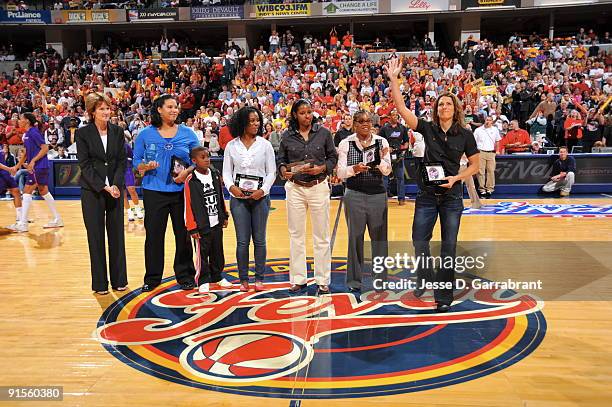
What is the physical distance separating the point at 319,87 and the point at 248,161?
12.9m

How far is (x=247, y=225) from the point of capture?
491 cm

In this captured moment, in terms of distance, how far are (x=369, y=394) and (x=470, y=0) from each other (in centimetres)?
2318

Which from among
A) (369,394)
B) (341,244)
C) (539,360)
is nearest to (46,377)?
(369,394)

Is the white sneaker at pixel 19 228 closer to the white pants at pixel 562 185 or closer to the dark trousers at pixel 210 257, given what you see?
the dark trousers at pixel 210 257

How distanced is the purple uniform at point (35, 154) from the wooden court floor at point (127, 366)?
1292mm

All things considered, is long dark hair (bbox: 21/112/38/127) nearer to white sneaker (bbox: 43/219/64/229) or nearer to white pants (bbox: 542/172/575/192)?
white sneaker (bbox: 43/219/64/229)

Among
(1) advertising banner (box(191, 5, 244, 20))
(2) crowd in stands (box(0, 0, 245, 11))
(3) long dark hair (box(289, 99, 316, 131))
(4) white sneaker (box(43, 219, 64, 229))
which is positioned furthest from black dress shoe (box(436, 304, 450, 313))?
(2) crowd in stands (box(0, 0, 245, 11))

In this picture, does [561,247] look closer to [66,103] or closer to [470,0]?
[66,103]

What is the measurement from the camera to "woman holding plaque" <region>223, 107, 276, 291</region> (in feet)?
15.7

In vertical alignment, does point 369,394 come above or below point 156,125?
below

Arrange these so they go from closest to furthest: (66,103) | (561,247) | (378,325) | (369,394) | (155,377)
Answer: (369,394), (155,377), (378,325), (561,247), (66,103)

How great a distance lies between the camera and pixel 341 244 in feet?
22.5

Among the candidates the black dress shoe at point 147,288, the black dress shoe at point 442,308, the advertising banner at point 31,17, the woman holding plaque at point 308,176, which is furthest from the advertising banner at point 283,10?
the black dress shoe at point 442,308

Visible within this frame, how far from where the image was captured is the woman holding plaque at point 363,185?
4637 millimetres
